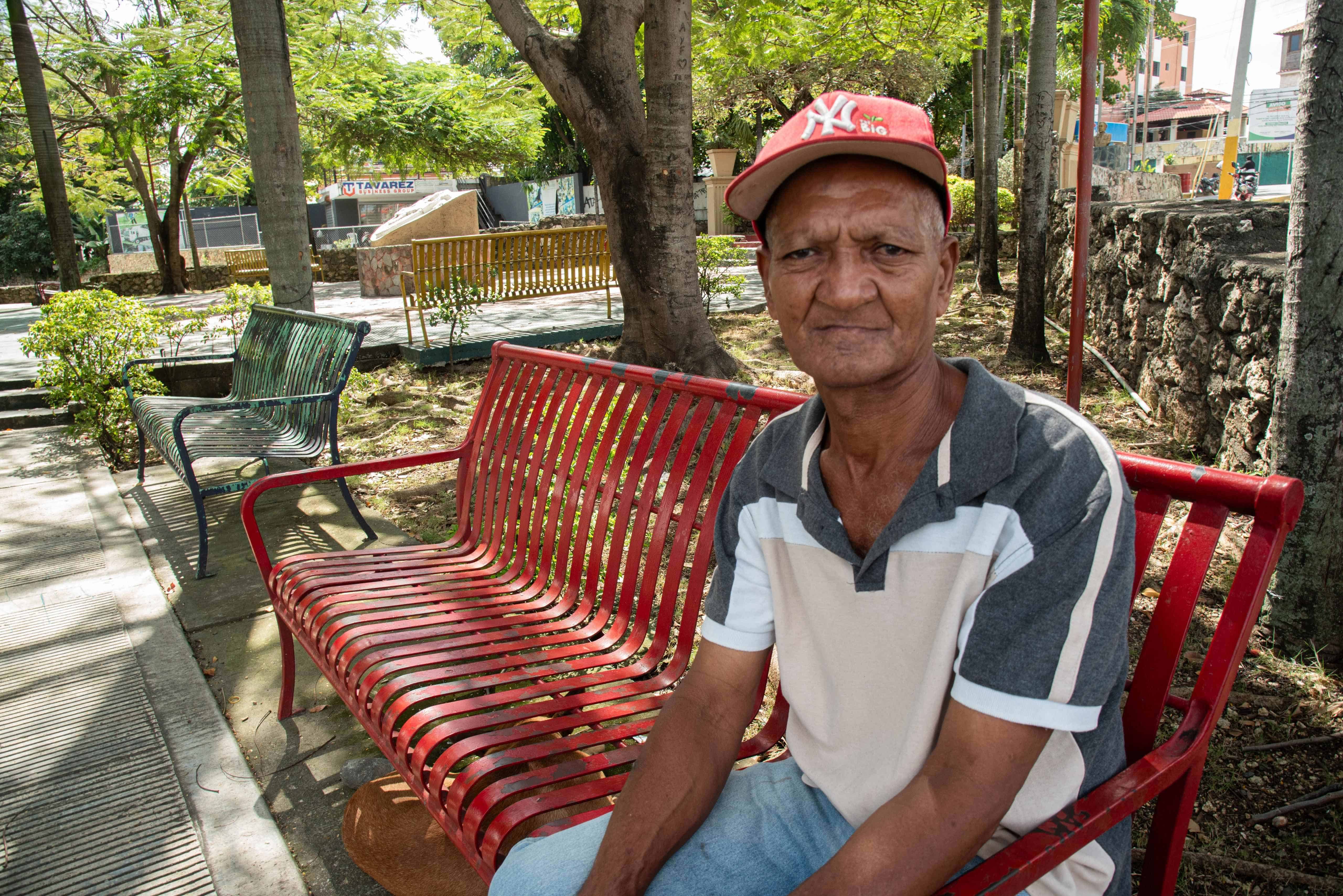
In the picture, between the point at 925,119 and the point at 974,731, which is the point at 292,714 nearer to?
the point at 974,731

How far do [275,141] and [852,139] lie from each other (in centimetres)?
536

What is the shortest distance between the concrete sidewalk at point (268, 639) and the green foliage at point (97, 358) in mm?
671

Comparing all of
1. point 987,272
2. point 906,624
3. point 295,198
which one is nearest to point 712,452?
point 906,624

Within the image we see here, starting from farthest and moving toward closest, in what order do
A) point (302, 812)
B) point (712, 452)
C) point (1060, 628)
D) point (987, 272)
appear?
point (987, 272)
point (302, 812)
point (712, 452)
point (1060, 628)

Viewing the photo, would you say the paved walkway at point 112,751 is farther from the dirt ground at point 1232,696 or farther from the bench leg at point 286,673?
the dirt ground at point 1232,696

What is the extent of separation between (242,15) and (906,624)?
5.77 meters

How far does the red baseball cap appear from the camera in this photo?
4.25 feet

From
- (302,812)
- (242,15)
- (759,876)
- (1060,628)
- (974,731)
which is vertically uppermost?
(242,15)

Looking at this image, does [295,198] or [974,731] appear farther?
[295,198]

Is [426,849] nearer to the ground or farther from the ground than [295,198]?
nearer to the ground

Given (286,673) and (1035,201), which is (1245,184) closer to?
(1035,201)

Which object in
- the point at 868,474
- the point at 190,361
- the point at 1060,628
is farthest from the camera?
the point at 190,361

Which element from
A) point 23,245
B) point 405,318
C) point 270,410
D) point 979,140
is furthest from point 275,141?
point 23,245

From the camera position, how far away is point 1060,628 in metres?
1.20
